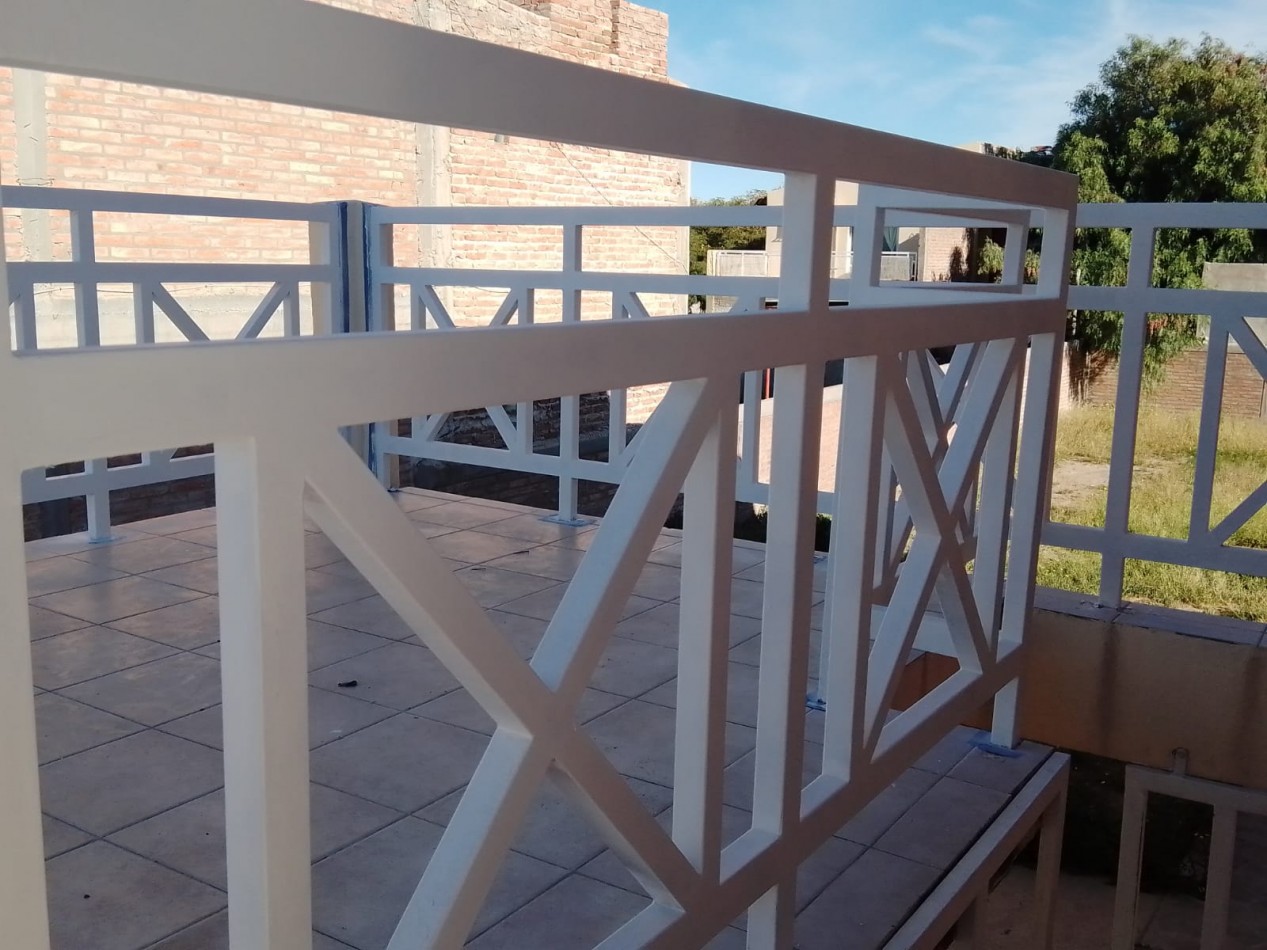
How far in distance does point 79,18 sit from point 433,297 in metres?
4.26

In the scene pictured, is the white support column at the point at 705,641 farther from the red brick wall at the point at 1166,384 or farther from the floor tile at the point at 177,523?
the red brick wall at the point at 1166,384

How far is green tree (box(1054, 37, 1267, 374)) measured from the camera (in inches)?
712

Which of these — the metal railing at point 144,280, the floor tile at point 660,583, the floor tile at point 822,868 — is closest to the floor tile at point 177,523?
the metal railing at point 144,280

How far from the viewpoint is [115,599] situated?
3.72m

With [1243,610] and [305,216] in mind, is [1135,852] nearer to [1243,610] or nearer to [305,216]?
[305,216]

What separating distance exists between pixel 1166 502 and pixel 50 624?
14.0 m

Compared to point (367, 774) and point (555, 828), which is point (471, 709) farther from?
point (555, 828)

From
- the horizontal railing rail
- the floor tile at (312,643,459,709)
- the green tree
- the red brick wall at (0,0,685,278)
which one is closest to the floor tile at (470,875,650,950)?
Answer: the floor tile at (312,643,459,709)

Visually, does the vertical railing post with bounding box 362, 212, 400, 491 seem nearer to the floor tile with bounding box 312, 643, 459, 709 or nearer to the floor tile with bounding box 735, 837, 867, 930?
the floor tile with bounding box 312, 643, 459, 709

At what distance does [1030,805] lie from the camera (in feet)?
8.94

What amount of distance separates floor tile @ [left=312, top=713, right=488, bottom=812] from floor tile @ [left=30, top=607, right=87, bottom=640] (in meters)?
1.18

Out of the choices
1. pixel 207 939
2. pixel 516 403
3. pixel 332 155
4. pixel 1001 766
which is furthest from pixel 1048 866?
pixel 332 155

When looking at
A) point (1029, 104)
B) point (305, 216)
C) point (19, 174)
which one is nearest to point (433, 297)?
point (305, 216)

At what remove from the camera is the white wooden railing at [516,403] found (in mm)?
823
